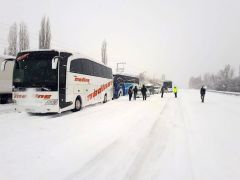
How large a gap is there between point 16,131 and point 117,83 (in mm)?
20031

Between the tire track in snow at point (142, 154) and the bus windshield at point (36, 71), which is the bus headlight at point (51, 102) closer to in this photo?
the bus windshield at point (36, 71)

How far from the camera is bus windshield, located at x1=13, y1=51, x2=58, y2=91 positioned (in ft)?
36.9

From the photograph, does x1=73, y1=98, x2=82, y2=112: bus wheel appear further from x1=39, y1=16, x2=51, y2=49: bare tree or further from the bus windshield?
x1=39, y1=16, x2=51, y2=49: bare tree

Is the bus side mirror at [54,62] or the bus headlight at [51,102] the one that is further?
the bus headlight at [51,102]

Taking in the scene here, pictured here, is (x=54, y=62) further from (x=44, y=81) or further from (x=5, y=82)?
(x=5, y=82)

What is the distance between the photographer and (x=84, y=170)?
433 cm

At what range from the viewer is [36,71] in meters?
11.4

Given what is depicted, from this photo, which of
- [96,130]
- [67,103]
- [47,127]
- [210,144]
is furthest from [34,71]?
A: [210,144]

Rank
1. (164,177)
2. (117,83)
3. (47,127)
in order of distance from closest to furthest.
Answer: (164,177) → (47,127) → (117,83)

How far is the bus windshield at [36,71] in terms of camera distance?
11.3m

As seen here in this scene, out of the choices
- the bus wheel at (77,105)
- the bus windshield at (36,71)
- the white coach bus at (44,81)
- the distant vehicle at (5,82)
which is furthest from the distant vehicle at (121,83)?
the bus windshield at (36,71)

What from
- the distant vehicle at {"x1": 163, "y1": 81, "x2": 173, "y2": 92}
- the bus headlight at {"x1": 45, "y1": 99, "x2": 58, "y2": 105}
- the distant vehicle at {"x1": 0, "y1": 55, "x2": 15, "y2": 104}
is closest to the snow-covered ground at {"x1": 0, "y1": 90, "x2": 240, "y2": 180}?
the bus headlight at {"x1": 45, "y1": 99, "x2": 58, "y2": 105}

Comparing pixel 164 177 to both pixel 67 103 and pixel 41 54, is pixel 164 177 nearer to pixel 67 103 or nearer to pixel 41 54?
pixel 67 103

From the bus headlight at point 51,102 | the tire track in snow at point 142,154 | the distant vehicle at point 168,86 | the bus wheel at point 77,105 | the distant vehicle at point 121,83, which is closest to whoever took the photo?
the tire track in snow at point 142,154
